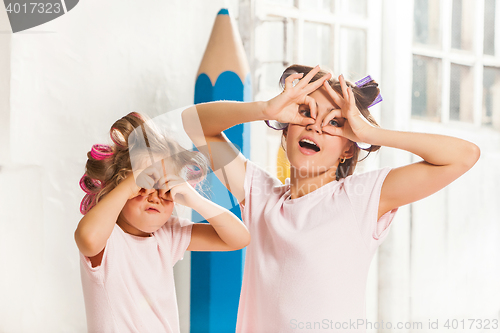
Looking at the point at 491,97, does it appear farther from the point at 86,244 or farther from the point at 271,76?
the point at 86,244

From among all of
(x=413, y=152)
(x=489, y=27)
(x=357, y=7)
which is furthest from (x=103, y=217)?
(x=489, y=27)

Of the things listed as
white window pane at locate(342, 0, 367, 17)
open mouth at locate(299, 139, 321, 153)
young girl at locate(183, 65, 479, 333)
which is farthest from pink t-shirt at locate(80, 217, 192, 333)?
white window pane at locate(342, 0, 367, 17)

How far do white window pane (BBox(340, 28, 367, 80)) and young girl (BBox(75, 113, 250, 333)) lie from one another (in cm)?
63

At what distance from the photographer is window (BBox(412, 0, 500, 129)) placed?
1107 millimetres

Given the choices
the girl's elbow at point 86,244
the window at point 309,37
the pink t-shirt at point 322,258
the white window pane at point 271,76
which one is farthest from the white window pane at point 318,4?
the girl's elbow at point 86,244

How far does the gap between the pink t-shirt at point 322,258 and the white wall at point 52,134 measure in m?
0.40

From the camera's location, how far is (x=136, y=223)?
0.51 meters

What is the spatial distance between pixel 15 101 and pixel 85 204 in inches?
13.1

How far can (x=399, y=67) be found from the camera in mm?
1081

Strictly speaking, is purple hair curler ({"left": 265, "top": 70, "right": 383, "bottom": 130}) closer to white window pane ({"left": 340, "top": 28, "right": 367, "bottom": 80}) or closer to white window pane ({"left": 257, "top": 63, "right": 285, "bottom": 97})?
white window pane ({"left": 257, "top": 63, "right": 285, "bottom": 97})

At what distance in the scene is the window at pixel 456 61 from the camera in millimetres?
1107

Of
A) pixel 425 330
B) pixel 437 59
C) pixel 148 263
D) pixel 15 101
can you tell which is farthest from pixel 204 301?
pixel 437 59

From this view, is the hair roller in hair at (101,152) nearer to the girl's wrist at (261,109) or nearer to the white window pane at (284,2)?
the girl's wrist at (261,109)

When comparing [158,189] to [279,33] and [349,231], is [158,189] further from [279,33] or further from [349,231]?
[279,33]
